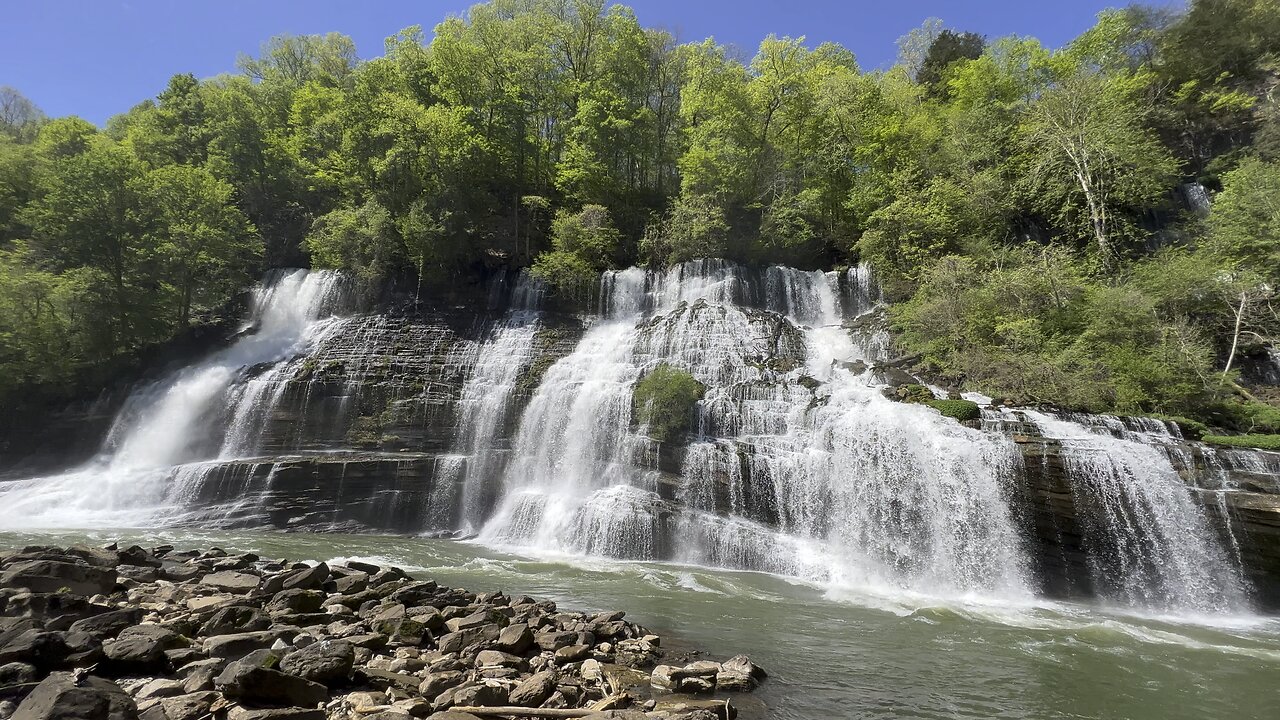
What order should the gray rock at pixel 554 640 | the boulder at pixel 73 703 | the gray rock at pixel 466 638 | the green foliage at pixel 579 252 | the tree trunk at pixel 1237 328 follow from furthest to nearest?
the green foliage at pixel 579 252
the tree trunk at pixel 1237 328
the gray rock at pixel 554 640
the gray rock at pixel 466 638
the boulder at pixel 73 703

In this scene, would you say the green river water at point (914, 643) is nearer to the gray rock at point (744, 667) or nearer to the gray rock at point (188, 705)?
the gray rock at point (744, 667)

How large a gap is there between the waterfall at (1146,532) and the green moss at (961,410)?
1994mm

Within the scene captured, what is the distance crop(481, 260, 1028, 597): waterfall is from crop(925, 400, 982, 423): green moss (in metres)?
0.38

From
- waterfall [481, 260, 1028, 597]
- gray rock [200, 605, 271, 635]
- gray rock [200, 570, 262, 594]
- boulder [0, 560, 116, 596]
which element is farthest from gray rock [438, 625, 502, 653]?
waterfall [481, 260, 1028, 597]

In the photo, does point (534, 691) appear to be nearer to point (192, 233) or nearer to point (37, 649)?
point (37, 649)

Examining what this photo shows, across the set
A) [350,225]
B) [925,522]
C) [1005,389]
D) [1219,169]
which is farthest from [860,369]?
[350,225]

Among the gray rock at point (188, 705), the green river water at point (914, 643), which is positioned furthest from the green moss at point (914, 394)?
the gray rock at point (188, 705)

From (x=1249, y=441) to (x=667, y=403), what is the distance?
13176 millimetres

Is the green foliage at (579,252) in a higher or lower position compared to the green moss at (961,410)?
higher

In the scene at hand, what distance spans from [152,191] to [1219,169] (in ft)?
149

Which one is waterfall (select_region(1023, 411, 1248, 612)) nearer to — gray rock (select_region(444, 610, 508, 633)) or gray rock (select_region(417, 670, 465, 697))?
gray rock (select_region(444, 610, 508, 633))

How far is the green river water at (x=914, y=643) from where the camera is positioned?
19.1 ft

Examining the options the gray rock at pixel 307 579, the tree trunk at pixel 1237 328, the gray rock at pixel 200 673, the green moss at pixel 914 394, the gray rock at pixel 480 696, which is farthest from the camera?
the green moss at pixel 914 394

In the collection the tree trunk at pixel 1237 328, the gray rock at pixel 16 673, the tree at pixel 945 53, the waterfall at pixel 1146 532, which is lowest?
the gray rock at pixel 16 673
